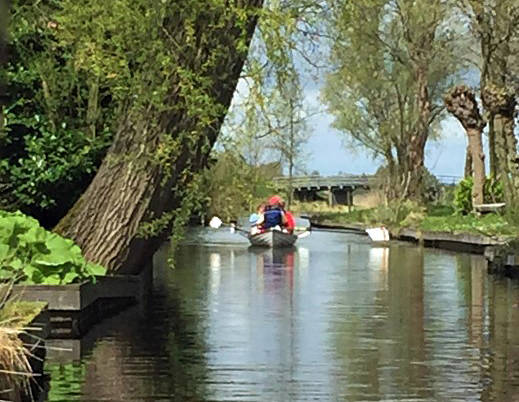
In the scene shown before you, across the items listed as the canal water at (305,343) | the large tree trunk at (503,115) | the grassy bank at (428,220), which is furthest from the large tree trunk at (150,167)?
the large tree trunk at (503,115)

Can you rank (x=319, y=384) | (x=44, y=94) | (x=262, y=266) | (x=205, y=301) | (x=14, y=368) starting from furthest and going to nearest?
(x=262, y=266) < (x=205, y=301) < (x=44, y=94) < (x=319, y=384) < (x=14, y=368)

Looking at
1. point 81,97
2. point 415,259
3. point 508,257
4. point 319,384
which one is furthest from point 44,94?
point 415,259

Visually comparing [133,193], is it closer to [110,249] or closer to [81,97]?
[110,249]

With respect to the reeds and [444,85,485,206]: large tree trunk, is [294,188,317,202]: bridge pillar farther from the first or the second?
the reeds

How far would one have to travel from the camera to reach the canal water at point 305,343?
32.3 feet

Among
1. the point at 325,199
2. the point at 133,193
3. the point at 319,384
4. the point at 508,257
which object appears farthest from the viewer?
the point at 325,199

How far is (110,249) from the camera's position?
15.1 m

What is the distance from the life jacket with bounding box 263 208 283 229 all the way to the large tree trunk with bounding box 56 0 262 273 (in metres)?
23.6

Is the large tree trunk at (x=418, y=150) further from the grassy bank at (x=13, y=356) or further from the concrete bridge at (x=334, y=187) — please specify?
the grassy bank at (x=13, y=356)

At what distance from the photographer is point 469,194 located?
46125mm

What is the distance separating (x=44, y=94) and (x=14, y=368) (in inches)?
347

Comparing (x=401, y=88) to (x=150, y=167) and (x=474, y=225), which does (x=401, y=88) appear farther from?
(x=150, y=167)

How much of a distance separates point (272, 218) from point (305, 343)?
88.1 feet

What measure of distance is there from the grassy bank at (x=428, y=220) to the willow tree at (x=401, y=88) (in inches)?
102
